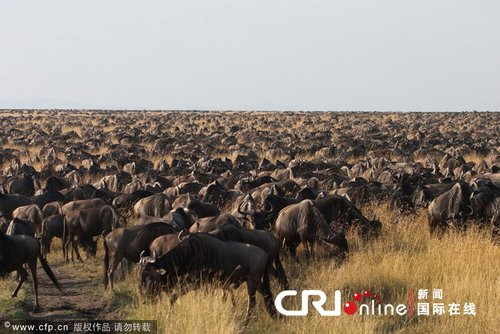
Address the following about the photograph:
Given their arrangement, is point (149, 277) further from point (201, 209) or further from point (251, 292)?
point (201, 209)

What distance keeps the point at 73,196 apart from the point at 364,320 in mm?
8953

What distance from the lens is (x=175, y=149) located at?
33.1 metres

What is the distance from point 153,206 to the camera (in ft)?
42.7

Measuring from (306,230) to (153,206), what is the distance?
3.92 m

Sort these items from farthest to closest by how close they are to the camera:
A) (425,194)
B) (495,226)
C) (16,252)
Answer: (425,194) → (495,226) → (16,252)

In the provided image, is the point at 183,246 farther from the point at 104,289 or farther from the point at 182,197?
the point at 182,197

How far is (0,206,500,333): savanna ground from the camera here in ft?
24.6

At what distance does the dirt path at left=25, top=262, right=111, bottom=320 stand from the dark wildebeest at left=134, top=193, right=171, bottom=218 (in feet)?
6.87

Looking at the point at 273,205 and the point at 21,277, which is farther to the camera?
the point at 273,205

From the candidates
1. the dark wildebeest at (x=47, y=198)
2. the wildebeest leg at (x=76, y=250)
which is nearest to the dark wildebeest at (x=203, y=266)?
the wildebeest leg at (x=76, y=250)

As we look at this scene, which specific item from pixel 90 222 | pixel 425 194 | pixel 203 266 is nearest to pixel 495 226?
pixel 425 194

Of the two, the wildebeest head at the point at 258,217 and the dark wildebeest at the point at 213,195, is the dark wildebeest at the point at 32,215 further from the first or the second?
the wildebeest head at the point at 258,217

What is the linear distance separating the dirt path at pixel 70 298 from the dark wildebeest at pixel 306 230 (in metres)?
3.22

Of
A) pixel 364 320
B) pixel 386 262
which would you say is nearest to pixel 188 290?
pixel 364 320
